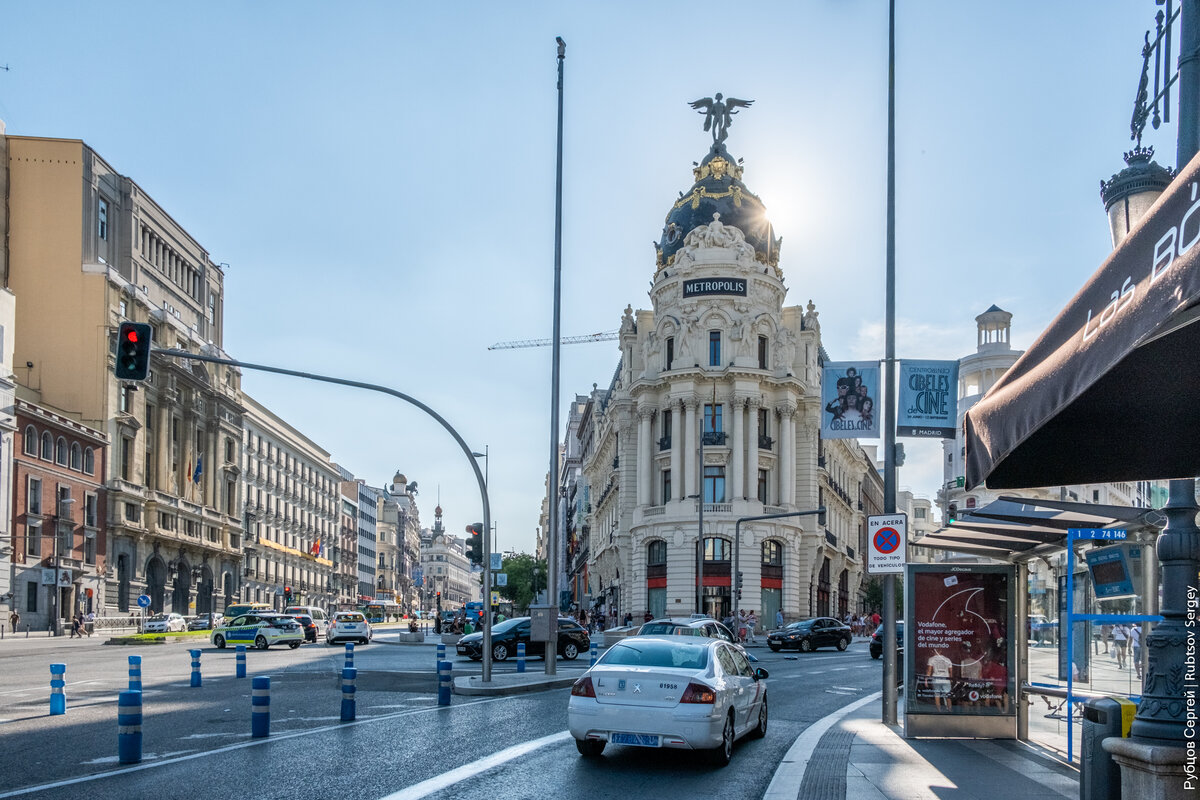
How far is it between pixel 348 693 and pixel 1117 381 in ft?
38.6

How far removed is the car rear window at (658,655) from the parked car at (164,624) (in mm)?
52363

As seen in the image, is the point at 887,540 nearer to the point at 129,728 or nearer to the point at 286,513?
the point at 129,728

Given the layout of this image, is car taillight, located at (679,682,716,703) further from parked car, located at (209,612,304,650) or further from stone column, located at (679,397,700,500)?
stone column, located at (679,397,700,500)

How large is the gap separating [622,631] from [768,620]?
82.7ft

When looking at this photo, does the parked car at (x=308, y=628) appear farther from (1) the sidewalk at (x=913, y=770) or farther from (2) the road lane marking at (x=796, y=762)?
(1) the sidewalk at (x=913, y=770)

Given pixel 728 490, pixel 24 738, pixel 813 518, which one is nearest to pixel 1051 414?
pixel 24 738

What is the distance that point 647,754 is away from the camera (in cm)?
1263

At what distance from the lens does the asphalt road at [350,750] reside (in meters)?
10.1

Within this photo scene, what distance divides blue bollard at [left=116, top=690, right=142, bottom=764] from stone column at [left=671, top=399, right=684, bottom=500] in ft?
176

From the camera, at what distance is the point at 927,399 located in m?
14.8

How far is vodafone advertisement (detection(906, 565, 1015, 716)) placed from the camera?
1354 cm

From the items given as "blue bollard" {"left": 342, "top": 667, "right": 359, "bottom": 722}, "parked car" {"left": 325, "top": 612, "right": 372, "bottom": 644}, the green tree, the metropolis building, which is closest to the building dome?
the metropolis building

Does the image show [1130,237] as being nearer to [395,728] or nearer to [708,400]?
[395,728]

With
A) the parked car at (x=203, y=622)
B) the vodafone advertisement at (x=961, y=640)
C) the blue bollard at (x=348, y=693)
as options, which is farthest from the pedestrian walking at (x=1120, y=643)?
the parked car at (x=203, y=622)
